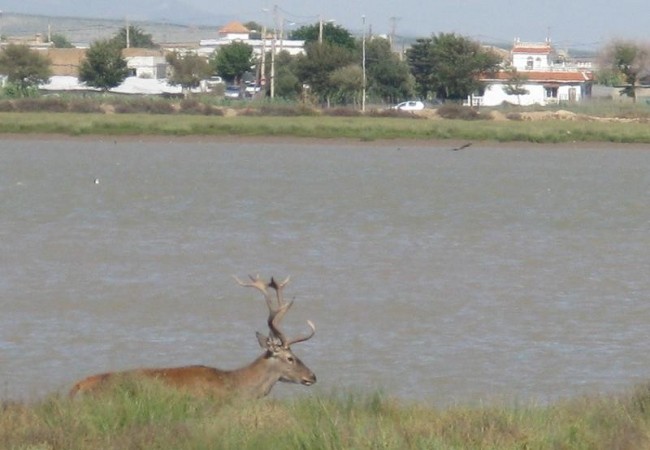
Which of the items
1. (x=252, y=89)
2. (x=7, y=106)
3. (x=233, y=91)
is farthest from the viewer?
(x=252, y=89)

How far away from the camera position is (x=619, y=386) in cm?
1210

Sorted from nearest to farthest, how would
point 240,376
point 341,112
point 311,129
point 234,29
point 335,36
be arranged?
point 240,376
point 311,129
point 341,112
point 335,36
point 234,29

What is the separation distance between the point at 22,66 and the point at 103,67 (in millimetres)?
6021

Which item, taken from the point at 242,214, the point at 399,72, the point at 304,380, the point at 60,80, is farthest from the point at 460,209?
the point at 60,80

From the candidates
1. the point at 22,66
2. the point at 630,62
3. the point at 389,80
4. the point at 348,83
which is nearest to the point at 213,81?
the point at 389,80

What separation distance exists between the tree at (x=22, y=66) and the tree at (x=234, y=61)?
13.9m

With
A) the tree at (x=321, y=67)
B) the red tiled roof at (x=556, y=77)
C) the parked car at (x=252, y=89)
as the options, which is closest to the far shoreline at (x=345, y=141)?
the tree at (x=321, y=67)

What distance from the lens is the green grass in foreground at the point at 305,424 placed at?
7.69 metres

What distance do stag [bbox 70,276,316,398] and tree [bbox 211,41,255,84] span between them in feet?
310

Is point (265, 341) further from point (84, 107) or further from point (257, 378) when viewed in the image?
point (84, 107)

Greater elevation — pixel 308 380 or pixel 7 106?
pixel 308 380

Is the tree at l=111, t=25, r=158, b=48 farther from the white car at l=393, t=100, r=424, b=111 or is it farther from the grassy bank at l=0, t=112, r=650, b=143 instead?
the grassy bank at l=0, t=112, r=650, b=143

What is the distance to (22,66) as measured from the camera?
308 feet

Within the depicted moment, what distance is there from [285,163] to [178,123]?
35.0 ft
